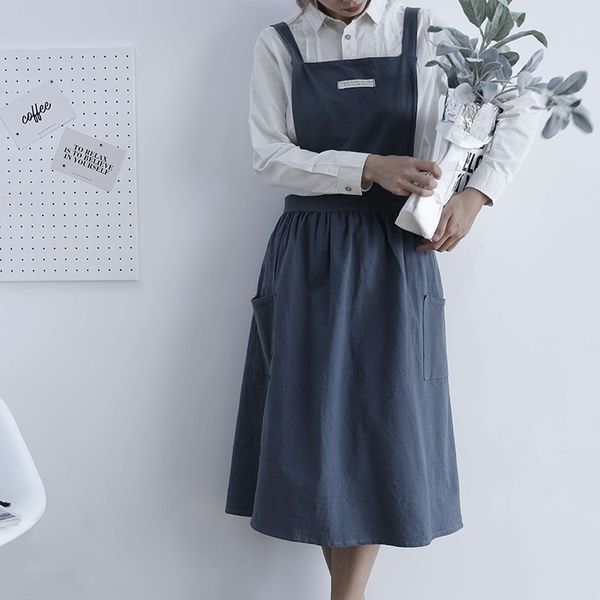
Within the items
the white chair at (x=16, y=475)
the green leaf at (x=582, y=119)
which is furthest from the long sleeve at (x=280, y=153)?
the white chair at (x=16, y=475)

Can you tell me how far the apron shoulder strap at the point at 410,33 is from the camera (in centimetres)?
134

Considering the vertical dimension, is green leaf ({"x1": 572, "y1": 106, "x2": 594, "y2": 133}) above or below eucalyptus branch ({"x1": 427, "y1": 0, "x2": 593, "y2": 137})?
below

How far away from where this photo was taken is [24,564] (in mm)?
1589

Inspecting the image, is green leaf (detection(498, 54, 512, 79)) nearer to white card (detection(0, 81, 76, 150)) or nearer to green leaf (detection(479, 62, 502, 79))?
green leaf (detection(479, 62, 502, 79))

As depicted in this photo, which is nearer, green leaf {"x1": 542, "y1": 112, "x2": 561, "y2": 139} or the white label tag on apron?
green leaf {"x1": 542, "y1": 112, "x2": 561, "y2": 139}

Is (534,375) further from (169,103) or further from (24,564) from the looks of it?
Result: (24,564)

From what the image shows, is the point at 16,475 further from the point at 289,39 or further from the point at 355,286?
the point at 289,39

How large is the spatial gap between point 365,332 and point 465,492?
47 centimetres

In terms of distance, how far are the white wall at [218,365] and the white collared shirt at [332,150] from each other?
0.15 metres

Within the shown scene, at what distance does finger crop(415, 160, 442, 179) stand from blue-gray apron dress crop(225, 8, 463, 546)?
0.12 metres

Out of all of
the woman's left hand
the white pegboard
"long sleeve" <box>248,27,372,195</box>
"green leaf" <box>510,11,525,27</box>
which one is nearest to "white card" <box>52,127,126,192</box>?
the white pegboard

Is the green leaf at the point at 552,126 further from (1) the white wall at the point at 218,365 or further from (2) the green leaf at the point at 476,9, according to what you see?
(1) the white wall at the point at 218,365

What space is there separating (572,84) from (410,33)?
316 mm

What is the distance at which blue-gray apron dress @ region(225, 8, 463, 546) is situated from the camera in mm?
1273
